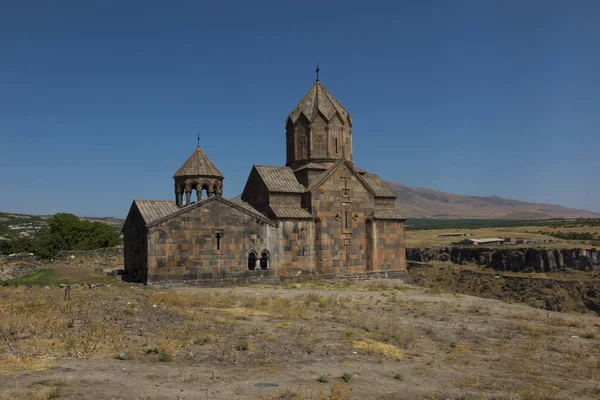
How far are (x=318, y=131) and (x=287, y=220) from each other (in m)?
4.52

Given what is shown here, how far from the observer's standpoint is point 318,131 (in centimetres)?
2156

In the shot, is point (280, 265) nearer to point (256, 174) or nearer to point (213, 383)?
point (256, 174)

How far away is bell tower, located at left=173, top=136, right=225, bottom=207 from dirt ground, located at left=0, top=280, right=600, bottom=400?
26.1 ft

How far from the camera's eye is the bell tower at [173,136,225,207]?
20766 millimetres

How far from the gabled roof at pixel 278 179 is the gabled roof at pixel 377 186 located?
3653 millimetres

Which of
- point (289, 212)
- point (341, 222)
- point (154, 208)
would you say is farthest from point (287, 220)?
point (154, 208)

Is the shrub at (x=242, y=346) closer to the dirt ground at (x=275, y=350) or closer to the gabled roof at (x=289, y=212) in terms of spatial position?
the dirt ground at (x=275, y=350)

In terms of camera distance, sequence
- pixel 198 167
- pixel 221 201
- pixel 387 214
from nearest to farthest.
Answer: pixel 221 201 → pixel 198 167 → pixel 387 214

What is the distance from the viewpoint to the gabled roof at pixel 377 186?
22.5m

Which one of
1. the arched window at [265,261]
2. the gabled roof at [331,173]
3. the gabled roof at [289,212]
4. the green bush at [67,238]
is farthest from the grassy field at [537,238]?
the green bush at [67,238]

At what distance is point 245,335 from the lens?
8.97 m

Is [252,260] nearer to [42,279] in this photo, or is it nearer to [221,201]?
[221,201]

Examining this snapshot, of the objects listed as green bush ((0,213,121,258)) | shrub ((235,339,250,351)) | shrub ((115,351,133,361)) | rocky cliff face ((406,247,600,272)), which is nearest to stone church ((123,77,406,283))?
shrub ((235,339,250,351))

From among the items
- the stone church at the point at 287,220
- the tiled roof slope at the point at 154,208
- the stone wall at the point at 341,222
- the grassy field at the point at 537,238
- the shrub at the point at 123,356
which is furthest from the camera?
the grassy field at the point at 537,238
